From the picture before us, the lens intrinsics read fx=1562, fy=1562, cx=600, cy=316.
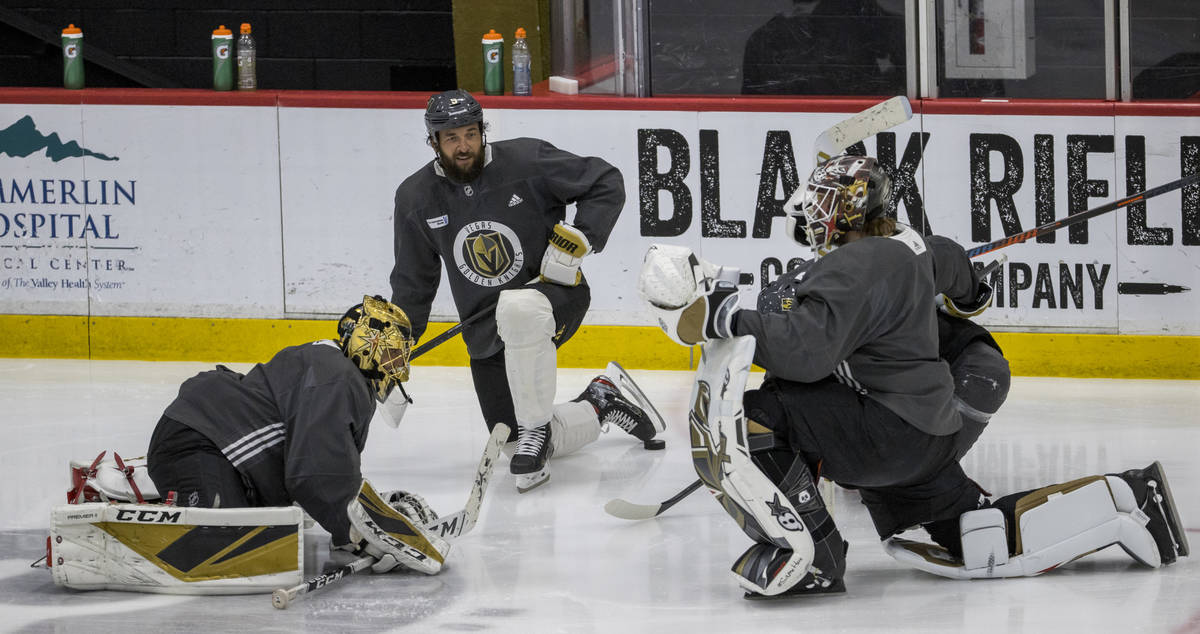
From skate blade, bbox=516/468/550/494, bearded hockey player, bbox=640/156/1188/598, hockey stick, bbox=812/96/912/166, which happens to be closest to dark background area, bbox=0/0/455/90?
skate blade, bbox=516/468/550/494

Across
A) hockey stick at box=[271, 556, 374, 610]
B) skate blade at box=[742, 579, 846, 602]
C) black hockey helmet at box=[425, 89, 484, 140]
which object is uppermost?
black hockey helmet at box=[425, 89, 484, 140]

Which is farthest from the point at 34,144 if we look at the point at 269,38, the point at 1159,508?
the point at 1159,508

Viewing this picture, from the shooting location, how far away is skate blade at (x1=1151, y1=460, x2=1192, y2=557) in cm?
327

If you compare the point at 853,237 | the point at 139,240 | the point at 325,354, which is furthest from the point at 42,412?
the point at 853,237

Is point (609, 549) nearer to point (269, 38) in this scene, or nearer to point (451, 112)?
point (451, 112)

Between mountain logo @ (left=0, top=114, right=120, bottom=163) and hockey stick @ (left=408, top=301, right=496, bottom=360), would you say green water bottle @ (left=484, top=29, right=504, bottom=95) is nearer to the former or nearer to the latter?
mountain logo @ (left=0, top=114, right=120, bottom=163)

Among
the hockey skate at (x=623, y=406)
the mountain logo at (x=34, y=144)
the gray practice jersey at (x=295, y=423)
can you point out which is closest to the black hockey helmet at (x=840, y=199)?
the gray practice jersey at (x=295, y=423)

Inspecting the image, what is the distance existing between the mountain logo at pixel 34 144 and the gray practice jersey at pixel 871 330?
12.1 ft

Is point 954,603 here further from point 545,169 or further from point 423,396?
point 423,396

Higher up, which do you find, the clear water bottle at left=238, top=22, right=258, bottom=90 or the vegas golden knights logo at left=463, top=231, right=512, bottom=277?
the clear water bottle at left=238, top=22, right=258, bottom=90

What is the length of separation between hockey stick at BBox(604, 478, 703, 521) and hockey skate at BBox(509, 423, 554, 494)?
38 cm

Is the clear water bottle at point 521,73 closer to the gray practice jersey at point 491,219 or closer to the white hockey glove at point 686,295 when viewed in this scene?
the gray practice jersey at point 491,219

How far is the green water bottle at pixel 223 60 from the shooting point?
5961 mm

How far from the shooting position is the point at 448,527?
→ 3.54m
